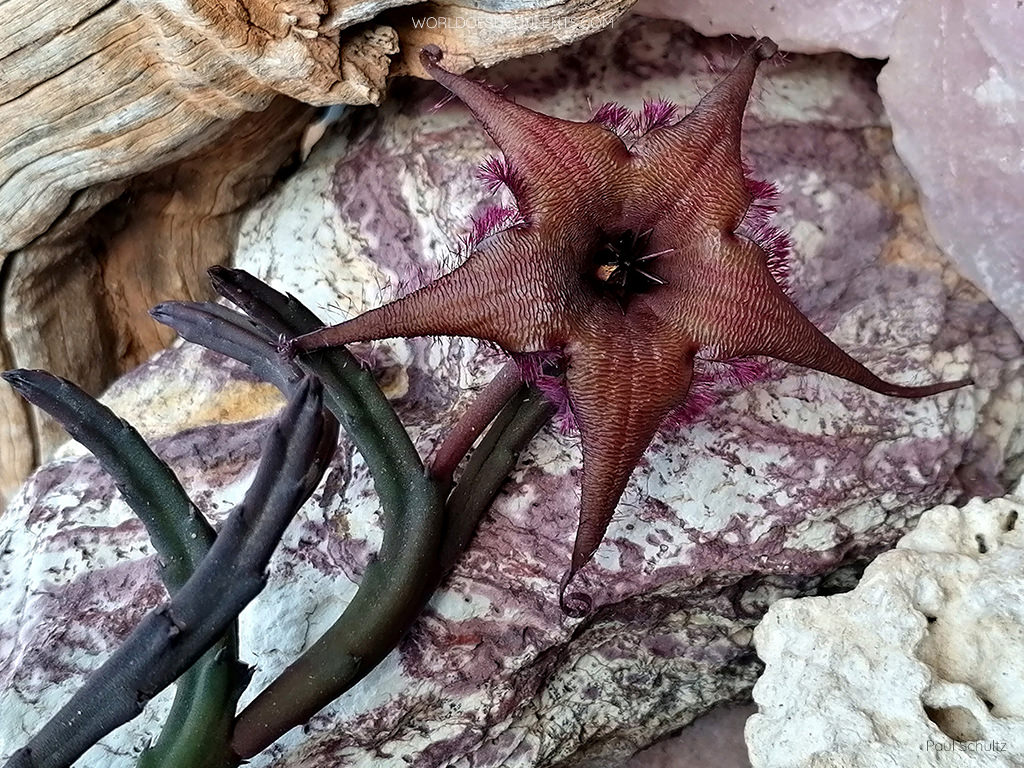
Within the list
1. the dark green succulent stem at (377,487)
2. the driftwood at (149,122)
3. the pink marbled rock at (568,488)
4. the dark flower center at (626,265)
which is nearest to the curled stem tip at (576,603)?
the pink marbled rock at (568,488)

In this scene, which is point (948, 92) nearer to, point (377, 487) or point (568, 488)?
point (568, 488)

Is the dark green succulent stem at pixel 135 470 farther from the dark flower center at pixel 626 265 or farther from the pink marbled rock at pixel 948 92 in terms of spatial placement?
the pink marbled rock at pixel 948 92

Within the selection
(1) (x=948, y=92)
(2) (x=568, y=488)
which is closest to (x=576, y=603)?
(2) (x=568, y=488)

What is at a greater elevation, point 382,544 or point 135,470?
point 135,470

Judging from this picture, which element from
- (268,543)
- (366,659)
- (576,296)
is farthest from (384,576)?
(576,296)

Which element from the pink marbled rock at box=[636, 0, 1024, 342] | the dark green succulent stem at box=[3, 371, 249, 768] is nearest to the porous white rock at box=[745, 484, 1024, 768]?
the pink marbled rock at box=[636, 0, 1024, 342]
